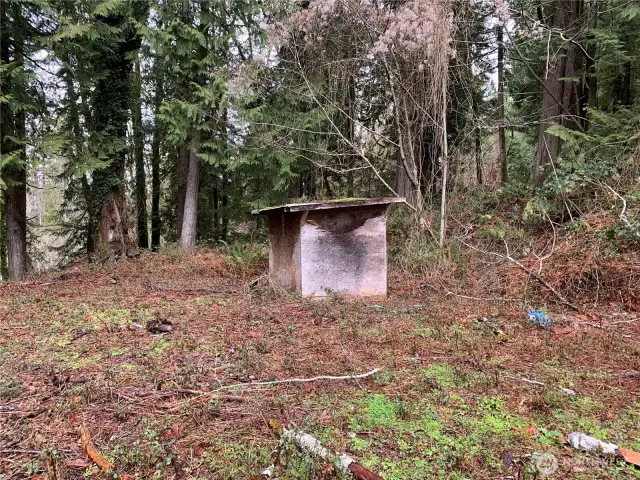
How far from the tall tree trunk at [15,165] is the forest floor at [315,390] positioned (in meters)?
5.10

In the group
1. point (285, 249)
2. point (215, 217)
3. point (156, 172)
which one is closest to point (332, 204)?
point (285, 249)

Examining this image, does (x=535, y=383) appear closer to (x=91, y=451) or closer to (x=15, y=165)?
(x=91, y=451)

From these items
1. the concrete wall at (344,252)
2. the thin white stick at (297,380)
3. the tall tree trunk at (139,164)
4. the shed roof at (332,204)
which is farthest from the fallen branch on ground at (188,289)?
the tall tree trunk at (139,164)

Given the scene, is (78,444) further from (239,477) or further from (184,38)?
(184,38)

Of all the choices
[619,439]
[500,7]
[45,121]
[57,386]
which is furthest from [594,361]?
[45,121]

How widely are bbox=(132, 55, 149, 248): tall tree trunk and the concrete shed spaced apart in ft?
29.1

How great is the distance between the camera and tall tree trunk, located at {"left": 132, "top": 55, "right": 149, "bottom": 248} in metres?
12.9

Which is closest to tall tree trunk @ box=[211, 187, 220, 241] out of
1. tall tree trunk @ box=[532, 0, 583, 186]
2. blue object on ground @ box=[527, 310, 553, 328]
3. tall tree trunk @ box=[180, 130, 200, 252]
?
tall tree trunk @ box=[180, 130, 200, 252]

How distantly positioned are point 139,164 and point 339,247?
446 inches

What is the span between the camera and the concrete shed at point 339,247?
20.7ft

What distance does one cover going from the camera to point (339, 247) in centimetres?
648

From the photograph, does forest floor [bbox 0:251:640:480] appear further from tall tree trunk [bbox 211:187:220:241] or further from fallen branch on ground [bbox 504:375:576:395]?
tall tree trunk [bbox 211:187:220:241]

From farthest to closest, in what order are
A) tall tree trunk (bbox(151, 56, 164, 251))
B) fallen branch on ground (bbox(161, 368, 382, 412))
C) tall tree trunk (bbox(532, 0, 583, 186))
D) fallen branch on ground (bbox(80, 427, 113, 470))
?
tall tree trunk (bbox(151, 56, 164, 251)) < tall tree trunk (bbox(532, 0, 583, 186)) < fallen branch on ground (bbox(161, 368, 382, 412)) < fallen branch on ground (bbox(80, 427, 113, 470))

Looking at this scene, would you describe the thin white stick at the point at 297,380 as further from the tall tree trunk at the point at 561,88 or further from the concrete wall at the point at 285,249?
the tall tree trunk at the point at 561,88
